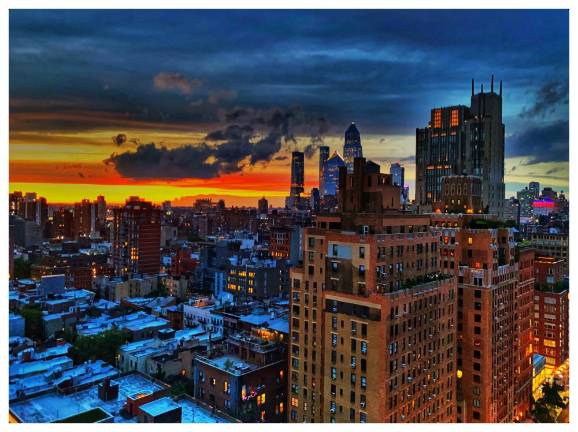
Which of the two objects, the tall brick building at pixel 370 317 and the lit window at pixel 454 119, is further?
the lit window at pixel 454 119

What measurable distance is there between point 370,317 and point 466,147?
19961mm

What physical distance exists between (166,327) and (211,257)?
59.7 ft

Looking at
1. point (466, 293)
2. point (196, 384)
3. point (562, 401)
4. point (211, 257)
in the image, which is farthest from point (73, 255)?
point (562, 401)

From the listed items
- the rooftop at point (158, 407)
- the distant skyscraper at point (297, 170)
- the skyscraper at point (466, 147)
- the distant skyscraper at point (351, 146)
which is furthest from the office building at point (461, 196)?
the rooftop at point (158, 407)

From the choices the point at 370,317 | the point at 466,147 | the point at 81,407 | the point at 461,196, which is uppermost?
the point at 466,147

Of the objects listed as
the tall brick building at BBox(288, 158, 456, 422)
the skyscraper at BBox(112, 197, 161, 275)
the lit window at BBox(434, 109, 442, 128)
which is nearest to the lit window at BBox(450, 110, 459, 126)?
the lit window at BBox(434, 109, 442, 128)

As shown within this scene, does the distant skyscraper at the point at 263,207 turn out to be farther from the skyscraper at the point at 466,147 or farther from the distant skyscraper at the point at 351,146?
the distant skyscraper at the point at 351,146

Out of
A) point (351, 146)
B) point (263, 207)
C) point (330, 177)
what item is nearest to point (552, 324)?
point (351, 146)

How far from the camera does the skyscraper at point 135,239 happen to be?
38812mm

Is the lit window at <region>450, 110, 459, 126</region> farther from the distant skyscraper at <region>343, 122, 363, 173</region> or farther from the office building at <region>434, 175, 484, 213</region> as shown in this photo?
the distant skyscraper at <region>343, 122, 363, 173</region>

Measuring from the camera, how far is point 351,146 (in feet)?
61.1

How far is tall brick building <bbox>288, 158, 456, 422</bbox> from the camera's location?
10.5m

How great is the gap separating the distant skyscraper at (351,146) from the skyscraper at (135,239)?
24.8 meters

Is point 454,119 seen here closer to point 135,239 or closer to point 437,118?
point 437,118
